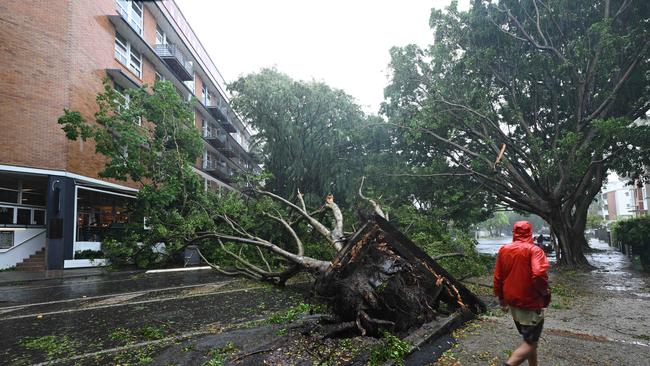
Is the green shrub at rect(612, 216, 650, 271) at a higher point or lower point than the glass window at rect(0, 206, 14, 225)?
lower

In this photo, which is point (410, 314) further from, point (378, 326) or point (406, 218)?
point (406, 218)

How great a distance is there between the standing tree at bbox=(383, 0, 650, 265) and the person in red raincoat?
10.7 m

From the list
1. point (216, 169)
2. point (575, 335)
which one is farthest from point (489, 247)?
point (575, 335)

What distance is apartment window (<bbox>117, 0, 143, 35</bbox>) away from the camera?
19.4m

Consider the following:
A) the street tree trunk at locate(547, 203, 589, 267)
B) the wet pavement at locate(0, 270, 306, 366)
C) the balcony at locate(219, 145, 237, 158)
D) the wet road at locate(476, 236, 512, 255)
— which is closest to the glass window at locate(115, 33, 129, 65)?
the wet pavement at locate(0, 270, 306, 366)

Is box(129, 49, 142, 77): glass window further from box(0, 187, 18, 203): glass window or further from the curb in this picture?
the curb

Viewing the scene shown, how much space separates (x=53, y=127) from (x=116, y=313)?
39.6ft

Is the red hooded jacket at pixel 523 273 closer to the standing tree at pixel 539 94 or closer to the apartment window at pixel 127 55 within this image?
the standing tree at pixel 539 94

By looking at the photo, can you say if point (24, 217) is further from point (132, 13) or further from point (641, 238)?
point (641, 238)

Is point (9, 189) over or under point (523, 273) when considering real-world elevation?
over

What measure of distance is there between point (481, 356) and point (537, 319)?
1.04 metres

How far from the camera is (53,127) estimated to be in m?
15.0

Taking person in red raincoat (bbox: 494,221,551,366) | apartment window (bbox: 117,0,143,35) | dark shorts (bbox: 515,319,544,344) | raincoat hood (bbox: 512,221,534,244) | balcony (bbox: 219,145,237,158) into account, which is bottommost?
dark shorts (bbox: 515,319,544,344)

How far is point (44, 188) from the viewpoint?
1689 centimetres
